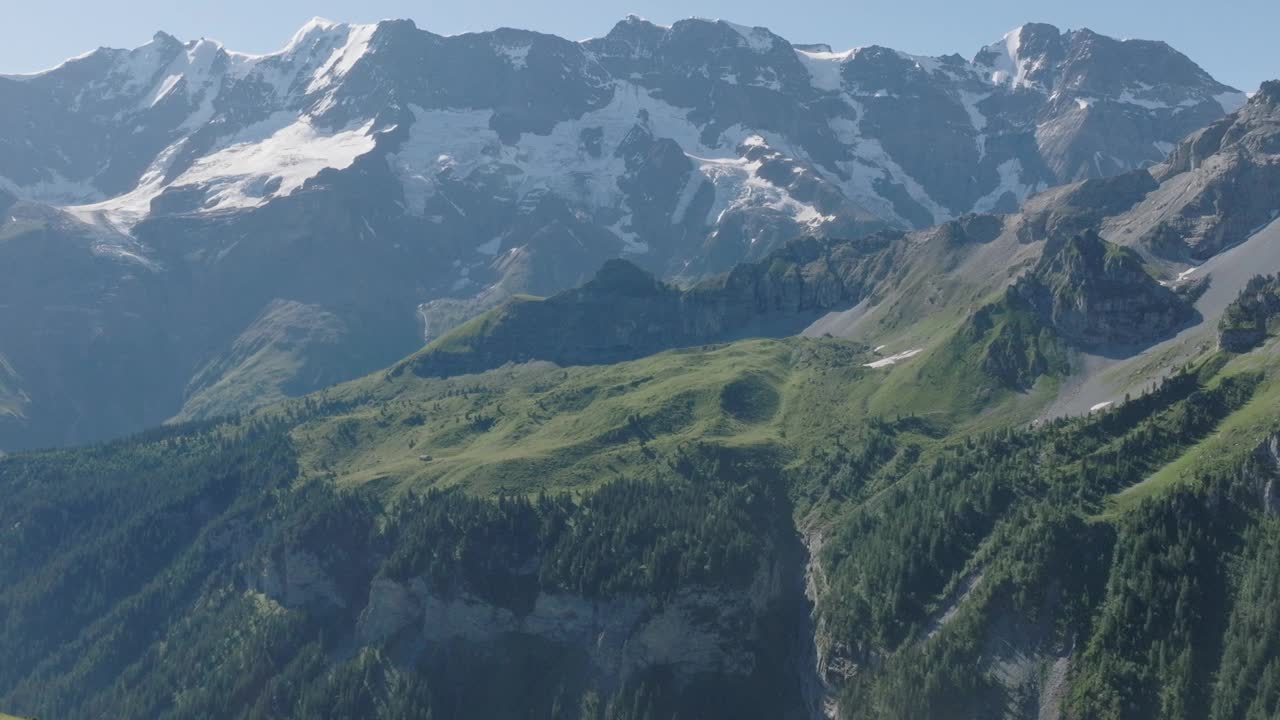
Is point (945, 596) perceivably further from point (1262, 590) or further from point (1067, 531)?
point (1262, 590)

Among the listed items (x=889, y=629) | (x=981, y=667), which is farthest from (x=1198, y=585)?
(x=889, y=629)

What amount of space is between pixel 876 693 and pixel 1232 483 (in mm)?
69234

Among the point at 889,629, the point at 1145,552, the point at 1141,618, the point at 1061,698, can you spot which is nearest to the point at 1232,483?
the point at 1145,552

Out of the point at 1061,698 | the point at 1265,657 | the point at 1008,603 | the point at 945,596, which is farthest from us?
the point at 945,596

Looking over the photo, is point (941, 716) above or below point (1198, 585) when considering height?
below

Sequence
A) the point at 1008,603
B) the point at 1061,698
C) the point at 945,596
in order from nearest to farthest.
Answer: the point at 1061,698
the point at 1008,603
the point at 945,596

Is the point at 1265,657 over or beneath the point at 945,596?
over

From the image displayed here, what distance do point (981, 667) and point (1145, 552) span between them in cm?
3232

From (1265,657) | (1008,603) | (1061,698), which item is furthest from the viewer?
(1008,603)

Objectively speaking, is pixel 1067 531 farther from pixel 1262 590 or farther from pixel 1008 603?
pixel 1262 590

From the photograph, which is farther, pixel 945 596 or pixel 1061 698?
pixel 945 596

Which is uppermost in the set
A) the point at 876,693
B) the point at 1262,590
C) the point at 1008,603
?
the point at 1262,590

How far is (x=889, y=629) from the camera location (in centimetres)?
19912

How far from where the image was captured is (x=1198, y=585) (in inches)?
6939
